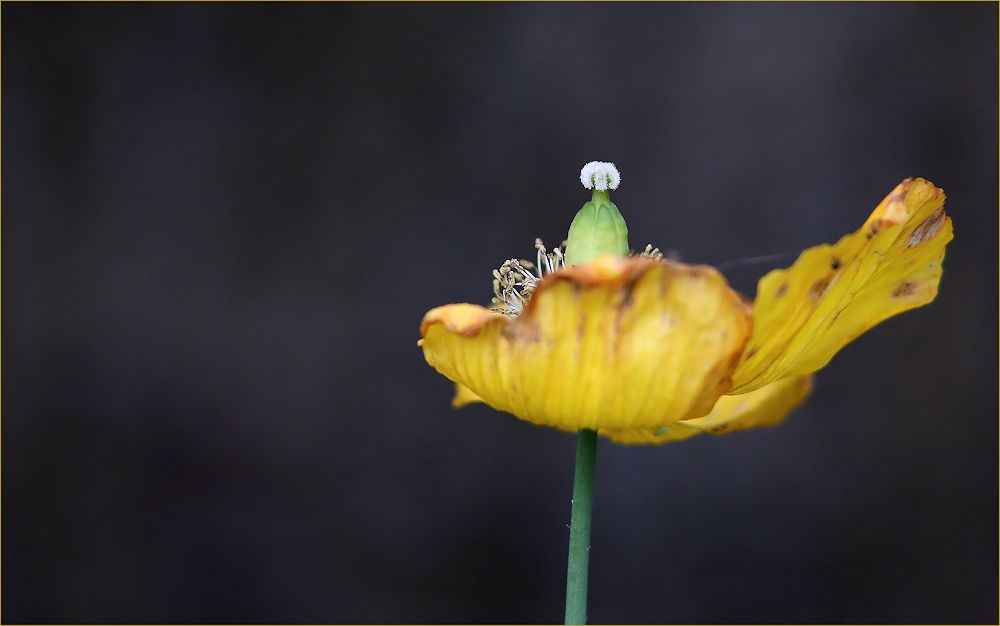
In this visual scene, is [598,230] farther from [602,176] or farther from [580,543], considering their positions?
[580,543]

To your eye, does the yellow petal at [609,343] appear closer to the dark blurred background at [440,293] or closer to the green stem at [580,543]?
the green stem at [580,543]

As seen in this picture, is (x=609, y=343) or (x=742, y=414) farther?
(x=742, y=414)

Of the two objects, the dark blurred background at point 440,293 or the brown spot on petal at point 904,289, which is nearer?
the brown spot on petal at point 904,289

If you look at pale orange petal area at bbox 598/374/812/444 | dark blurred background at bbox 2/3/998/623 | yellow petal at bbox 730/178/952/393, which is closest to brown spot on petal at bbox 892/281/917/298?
yellow petal at bbox 730/178/952/393

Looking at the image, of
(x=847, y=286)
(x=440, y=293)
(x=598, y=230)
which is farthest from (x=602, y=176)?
(x=440, y=293)

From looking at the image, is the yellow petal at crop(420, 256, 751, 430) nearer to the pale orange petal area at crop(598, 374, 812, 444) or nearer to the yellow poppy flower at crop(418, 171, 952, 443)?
the yellow poppy flower at crop(418, 171, 952, 443)

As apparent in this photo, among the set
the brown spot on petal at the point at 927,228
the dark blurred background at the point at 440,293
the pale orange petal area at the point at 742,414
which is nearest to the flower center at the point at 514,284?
the pale orange petal area at the point at 742,414

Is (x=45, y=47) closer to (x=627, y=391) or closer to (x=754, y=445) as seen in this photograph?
(x=754, y=445)
